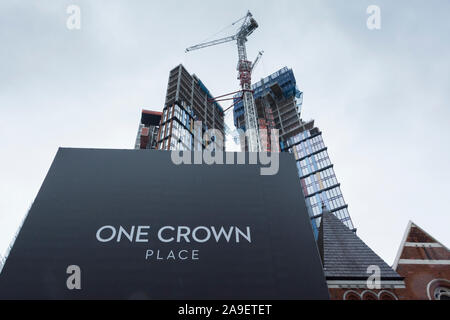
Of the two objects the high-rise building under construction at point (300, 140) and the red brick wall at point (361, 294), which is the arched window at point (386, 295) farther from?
the high-rise building under construction at point (300, 140)

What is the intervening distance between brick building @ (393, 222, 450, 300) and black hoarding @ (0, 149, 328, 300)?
815 cm

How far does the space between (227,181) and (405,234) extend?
1462 centimetres

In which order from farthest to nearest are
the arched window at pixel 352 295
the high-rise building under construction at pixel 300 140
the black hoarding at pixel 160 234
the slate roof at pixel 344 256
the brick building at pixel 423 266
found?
the high-rise building under construction at pixel 300 140 < the slate roof at pixel 344 256 < the brick building at pixel 423 266 < the arched window at pixel 352 295 < the black hoarding at pixel 160 234

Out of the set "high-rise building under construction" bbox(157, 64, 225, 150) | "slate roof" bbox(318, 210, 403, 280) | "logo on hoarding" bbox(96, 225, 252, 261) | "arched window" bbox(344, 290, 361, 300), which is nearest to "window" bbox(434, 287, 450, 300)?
"slate roof" bbox(318, 210, 403, 280)

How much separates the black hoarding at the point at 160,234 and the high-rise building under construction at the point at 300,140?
2177 inches

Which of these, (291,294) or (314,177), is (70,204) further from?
(314,177)

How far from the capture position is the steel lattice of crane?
5450cm

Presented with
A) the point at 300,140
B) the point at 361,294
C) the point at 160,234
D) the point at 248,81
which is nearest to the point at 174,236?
the point at 160,234

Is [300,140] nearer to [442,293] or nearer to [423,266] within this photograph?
[423,266]

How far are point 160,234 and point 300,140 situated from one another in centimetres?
8591

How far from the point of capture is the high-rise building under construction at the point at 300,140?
7881 cm

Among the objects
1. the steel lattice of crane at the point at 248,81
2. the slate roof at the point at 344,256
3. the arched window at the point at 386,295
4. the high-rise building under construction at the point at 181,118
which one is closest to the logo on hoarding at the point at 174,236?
the slate roof at the point at 344,256

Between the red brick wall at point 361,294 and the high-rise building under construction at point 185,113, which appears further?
the high-rise building under construction at point 185,113
